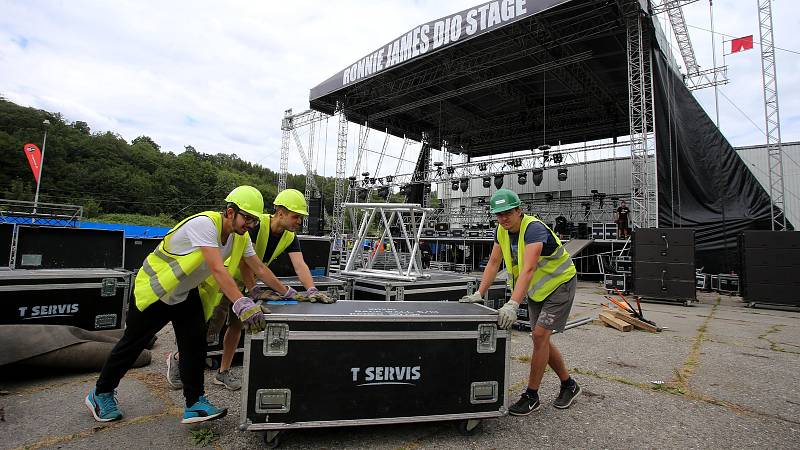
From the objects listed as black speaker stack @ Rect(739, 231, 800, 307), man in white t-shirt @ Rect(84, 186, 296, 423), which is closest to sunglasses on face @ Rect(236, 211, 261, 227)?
man in white t-shirt @ Rect(84, 186, 296, 423)

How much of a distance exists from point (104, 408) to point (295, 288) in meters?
1.66

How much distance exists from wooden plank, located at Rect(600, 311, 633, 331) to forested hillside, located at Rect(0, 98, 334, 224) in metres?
38.6

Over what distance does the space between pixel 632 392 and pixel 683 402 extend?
345 millimetres

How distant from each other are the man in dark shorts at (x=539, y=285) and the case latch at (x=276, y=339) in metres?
1.46

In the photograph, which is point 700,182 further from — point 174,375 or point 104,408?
point 104,408

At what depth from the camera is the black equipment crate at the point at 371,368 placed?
80.5 inches

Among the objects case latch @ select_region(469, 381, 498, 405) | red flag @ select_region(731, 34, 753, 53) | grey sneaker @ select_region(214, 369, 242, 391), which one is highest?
red flag @ select_region(731, 34, 753, 53)

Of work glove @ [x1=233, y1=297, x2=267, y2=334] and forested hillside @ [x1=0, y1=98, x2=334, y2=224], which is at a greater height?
forested hillside @ [x1=0, y1=98, x2=334, y2=224]

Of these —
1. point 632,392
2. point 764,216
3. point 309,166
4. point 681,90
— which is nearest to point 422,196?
point 309,166

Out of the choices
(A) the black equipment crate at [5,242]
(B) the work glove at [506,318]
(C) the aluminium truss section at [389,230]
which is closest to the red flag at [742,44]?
(C) the aluminium truss section at [389,230]

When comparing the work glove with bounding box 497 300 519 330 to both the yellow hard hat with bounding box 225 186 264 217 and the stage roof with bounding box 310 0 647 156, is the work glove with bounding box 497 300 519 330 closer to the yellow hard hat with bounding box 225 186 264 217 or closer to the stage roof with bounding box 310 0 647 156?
the yellow hard hat with bounding box 225 186 264 217

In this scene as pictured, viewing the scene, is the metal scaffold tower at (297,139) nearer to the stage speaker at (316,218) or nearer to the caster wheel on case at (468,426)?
the stage speaker at (316,218)

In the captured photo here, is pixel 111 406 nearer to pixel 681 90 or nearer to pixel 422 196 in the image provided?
pixel 681 90

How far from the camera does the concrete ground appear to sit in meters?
2.22
